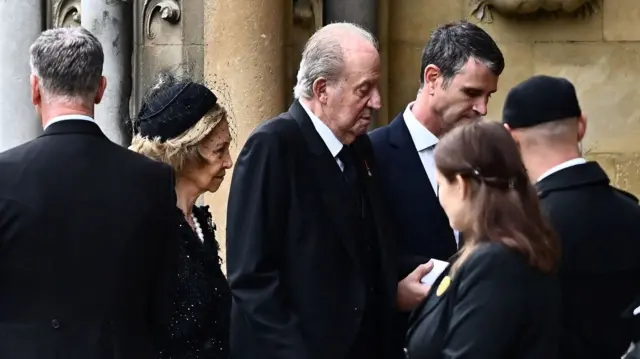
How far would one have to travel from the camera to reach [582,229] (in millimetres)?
3736

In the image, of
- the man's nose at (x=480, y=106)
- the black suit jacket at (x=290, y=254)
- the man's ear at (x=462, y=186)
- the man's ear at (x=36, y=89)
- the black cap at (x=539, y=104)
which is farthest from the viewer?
the man's nose at (x=480, y=106)

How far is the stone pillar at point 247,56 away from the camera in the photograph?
20.7 ft

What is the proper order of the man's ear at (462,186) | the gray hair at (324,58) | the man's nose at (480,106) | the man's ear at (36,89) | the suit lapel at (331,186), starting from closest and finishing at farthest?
1. the man's ear at (462,186)
2. the man's ear at (36,89)
3. the suit lapel at (331,186)
4. the gray hair at (324,58)
5. the man's nose at (480,106)

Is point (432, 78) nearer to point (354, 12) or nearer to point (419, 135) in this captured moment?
point (419, 135)

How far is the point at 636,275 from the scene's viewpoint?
3816 mm

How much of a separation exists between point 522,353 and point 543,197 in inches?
27.5

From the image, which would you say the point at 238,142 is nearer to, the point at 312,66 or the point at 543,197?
the point at 312,66

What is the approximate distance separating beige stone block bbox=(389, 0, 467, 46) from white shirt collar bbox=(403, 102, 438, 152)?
236 centimetres

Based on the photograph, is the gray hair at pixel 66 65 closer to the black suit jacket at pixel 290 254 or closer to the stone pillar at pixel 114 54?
the black suit jacket at pixel 290 254

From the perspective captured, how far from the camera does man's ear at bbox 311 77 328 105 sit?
170 inches

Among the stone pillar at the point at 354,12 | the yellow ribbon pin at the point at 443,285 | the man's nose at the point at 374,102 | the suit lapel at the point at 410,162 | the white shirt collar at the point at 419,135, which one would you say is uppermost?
the stone pillar at the point at 354,12

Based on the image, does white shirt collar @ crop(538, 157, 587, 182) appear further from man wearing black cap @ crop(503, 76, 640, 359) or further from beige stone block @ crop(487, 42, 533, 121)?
beige stone block @ crop(487, 42, 533, 121)

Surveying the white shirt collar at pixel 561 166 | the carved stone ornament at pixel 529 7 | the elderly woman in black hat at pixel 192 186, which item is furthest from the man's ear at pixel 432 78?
the carved stone ornament at pixel 529 7

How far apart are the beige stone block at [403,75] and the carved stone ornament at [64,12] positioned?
1.49 meters
